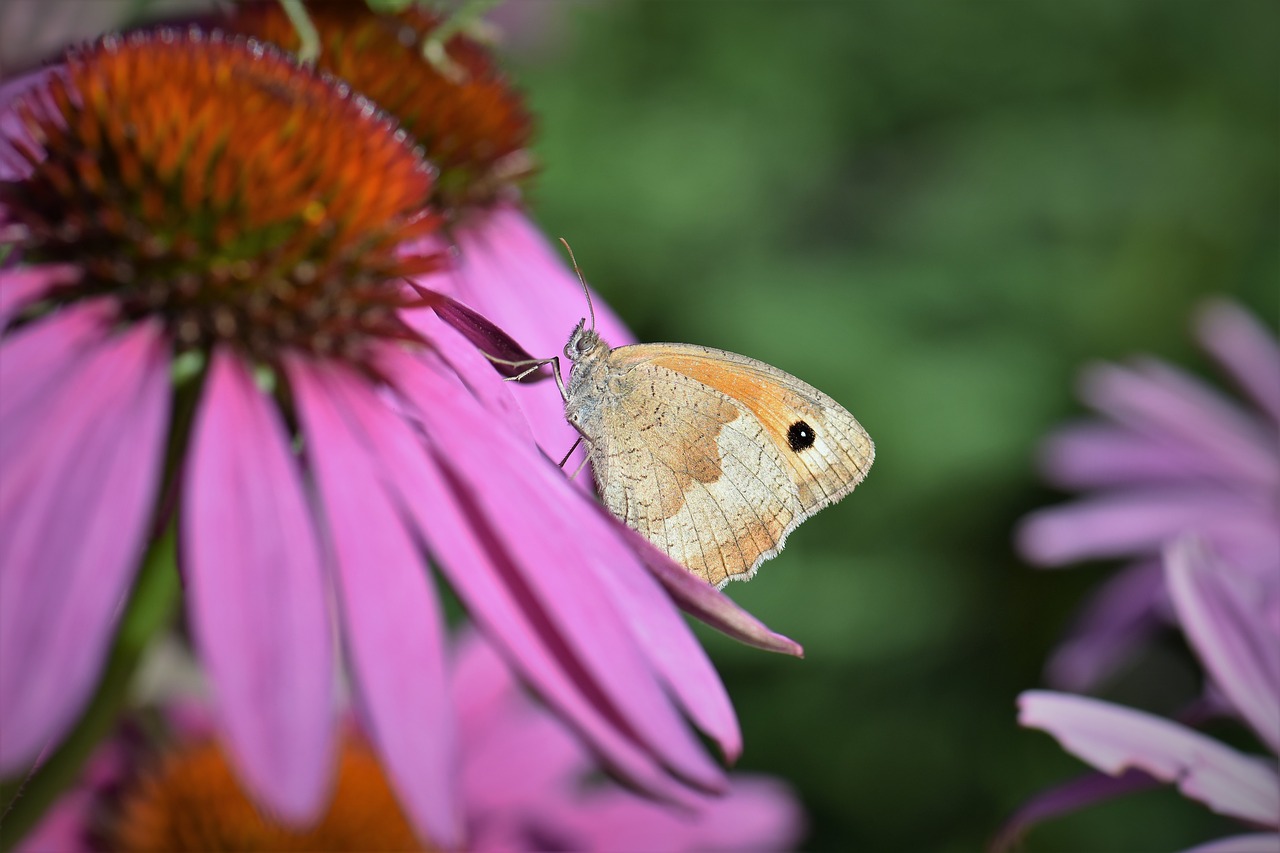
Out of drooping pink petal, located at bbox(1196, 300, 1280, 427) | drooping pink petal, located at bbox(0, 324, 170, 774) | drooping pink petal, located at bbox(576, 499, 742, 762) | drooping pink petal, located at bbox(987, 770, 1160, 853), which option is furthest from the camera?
drooping pink petal, located at bbox(1196, 300, 1280, 427)

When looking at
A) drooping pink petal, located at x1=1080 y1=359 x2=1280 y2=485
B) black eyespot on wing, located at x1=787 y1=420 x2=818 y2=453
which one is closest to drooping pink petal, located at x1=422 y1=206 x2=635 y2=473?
black eyespot on wing, located at x1=787 y1=420 x2=818 y2=453

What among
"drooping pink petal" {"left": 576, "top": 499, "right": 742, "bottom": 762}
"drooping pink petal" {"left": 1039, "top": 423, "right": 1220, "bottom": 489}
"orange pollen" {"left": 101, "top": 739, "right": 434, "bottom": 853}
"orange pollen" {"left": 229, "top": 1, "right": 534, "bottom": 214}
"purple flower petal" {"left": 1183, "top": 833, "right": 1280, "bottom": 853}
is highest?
"orange pollen" {"left": 229, "top": 1, "right": 534, "bottom": 214}

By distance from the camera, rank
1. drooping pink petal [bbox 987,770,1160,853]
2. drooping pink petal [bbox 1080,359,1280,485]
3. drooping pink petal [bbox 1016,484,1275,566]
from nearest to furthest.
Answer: drooping pink petal [bbox 987,770,1160,853]
drooping pink petal [bbox 1016,484,1275,566]
drooping pink petal [bbox 1080,359,1280,485]

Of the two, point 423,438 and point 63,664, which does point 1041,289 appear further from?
point 63,664

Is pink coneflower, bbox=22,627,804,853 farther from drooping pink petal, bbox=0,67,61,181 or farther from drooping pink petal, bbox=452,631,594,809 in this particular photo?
drooping pink petal, bbox=0,67,61,181

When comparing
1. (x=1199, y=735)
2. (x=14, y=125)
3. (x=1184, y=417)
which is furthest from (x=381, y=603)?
(x=1184, y=417)

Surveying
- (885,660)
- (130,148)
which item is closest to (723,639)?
(885,660)

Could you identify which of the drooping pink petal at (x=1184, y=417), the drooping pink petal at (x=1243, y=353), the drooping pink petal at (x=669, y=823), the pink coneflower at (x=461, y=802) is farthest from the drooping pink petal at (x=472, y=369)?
the drooping pink petal at (x=1243, y=353)
